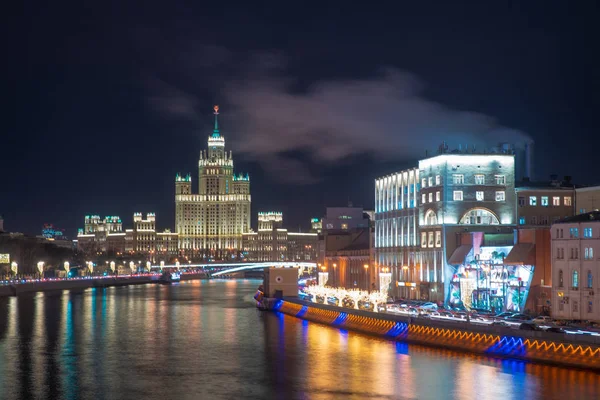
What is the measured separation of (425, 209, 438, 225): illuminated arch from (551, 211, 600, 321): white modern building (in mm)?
16259

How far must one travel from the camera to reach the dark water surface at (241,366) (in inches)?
1346

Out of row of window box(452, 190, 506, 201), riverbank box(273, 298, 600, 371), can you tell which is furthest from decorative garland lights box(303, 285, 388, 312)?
row of window box(452, 190, 506, 201)

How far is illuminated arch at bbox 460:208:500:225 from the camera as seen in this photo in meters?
62.8

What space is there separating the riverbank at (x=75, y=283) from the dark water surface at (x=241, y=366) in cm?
3050

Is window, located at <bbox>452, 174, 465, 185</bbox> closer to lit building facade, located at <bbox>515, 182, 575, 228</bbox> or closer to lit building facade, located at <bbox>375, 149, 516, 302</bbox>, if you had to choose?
lit building facade, located at <bbox>375, 149, 516, 302</bbox>

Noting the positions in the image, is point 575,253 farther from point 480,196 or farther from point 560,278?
point 480,196

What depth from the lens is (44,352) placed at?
151 feet

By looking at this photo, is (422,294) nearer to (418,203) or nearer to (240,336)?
(418,203)

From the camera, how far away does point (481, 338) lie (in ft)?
134

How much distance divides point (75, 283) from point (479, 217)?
64.7m

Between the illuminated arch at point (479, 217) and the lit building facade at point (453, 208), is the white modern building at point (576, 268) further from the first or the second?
the illuminated arch at point (479, 217)

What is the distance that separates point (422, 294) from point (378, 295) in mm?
7537

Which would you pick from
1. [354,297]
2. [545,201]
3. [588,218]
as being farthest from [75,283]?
[588,218]

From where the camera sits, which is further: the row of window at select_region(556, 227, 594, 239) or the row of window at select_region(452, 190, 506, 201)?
the row of window at select_region(452, 190, 506, 201)
